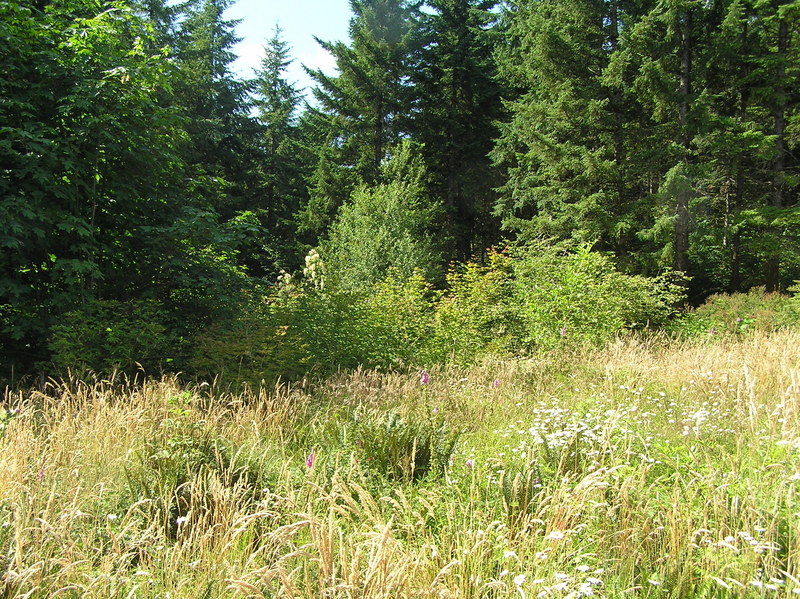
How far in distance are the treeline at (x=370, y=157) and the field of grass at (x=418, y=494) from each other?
2.03 metres

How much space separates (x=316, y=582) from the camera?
1.79m

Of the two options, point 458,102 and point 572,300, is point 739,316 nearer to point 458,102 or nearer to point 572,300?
point 572,300

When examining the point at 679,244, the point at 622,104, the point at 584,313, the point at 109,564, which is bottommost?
the point at 109,564

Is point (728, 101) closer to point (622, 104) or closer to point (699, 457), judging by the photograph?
point (622, 104)

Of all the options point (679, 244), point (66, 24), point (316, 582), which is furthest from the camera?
point (679, 244)

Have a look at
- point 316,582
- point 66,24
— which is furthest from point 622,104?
point 316,582

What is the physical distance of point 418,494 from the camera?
103 inches

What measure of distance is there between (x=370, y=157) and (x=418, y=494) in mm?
19774

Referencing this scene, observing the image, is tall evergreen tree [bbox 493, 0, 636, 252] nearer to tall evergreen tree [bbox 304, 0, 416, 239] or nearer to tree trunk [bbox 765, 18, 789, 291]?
tree trunk [bbox 765, 18, 789, 291]

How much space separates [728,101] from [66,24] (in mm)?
18066

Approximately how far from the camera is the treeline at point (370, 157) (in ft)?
19.1

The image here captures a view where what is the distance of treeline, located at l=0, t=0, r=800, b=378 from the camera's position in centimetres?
581

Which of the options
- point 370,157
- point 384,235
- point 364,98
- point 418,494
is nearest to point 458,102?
point 364,98

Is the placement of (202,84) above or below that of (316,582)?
above
